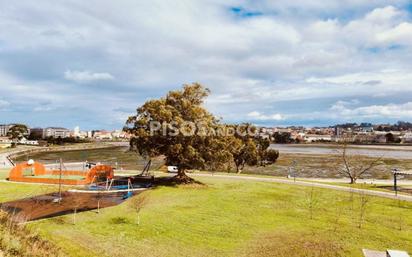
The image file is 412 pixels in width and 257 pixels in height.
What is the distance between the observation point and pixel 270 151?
252 feet

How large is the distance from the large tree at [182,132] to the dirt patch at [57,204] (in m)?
6.89

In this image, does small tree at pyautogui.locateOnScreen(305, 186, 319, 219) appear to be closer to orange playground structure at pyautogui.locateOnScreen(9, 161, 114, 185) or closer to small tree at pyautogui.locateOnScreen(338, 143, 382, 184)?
small tree at pyautogui.locateOnScreen(338, 143, 382, 184)

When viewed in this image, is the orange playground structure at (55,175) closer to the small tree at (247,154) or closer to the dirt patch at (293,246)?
the dirt patch at (293,246)

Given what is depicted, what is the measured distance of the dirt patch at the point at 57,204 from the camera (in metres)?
26.4

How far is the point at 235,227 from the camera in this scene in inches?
906

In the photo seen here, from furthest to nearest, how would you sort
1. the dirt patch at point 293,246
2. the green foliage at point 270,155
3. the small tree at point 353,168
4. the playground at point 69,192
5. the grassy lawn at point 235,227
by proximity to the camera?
the green foliage at point 270,155, the small tree at point 353,168, the playground at point 69,192, the grassy lawn at point 235,227, the dirt patch at point 293,246

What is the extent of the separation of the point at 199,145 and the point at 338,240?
2160 centimetres

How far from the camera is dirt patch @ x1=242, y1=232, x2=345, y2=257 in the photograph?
1802 centimetres

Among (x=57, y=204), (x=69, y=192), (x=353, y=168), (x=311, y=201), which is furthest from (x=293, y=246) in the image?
(x=353, y=168)

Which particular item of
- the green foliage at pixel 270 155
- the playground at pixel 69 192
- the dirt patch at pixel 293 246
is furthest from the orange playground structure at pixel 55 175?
the green foliage at pixel 270 155

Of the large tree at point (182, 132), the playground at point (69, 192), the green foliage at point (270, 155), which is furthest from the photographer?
the green foliage at point (270, 155)

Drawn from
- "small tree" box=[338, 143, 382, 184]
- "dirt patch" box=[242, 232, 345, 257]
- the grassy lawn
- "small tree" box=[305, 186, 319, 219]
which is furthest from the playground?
"small tree" box=[338, 143, 382, 184]

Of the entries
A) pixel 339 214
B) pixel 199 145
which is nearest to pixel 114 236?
pixel 339 214

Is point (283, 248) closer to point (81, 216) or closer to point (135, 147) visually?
point (81, 216)
